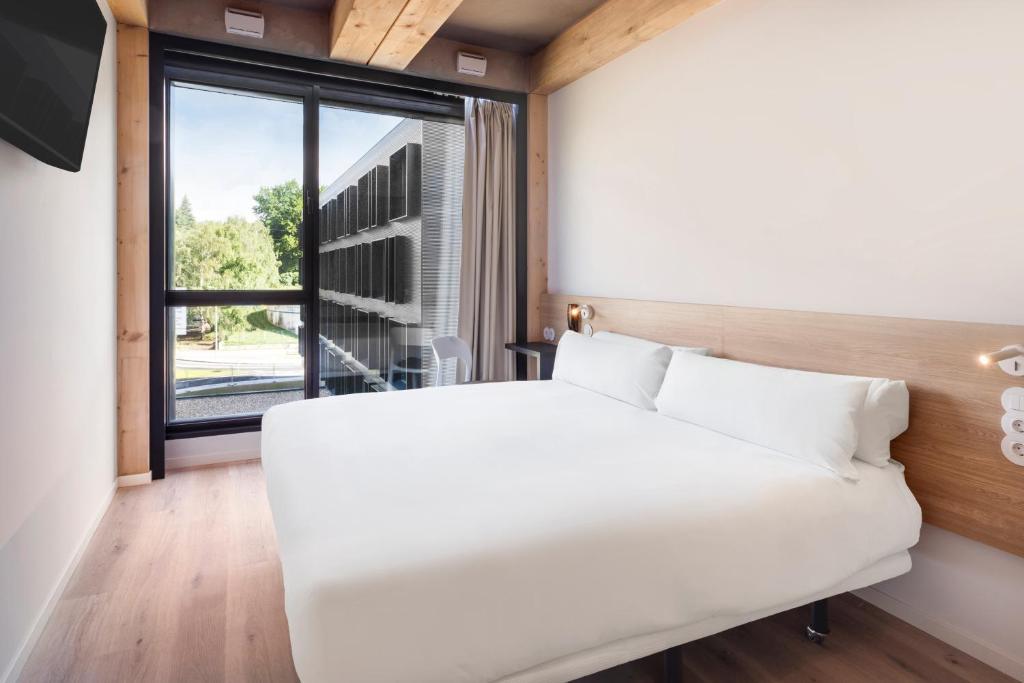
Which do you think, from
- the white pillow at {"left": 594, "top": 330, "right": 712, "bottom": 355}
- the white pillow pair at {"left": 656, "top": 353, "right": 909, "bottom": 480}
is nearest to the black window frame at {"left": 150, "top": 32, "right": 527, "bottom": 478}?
the white pillow at {"left": 594, "top": 330, "right": 712, "bottom": 355}

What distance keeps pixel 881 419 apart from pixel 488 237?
2.96 meters

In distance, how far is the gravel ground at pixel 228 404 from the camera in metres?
3.90

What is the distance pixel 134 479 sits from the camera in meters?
3.47

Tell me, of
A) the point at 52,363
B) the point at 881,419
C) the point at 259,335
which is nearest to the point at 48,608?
the point at 52,363

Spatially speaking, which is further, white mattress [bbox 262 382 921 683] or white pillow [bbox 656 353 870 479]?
white pillow [bbox 656 353 870 479]

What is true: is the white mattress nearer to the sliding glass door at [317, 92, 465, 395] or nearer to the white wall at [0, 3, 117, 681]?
the white wall at [0, 3, 117, 681]

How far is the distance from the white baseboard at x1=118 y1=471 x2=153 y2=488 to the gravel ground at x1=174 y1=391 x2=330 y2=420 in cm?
47

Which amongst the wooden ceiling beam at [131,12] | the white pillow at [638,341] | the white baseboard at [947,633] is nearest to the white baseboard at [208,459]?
the white pillow at [638,341]

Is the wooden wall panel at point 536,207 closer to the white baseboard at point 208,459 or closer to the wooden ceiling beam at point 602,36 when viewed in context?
the wooden ceiling beam at point 602,36

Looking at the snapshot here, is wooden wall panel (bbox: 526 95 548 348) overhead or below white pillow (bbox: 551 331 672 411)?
overhead

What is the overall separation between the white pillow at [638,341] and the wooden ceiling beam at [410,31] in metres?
1.89

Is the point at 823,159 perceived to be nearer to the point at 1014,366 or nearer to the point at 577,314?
the point at 1014,366

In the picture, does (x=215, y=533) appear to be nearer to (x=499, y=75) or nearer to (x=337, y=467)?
(x=337, y=467)

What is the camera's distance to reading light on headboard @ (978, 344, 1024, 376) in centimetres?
178
